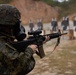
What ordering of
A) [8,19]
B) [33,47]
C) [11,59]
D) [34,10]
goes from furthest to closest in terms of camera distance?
[34,10]
[33,47]
[8,19]
[11,59]

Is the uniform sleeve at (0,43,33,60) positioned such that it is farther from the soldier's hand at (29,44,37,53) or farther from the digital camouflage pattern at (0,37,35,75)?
the soldier's hand at (29,44,37,53)

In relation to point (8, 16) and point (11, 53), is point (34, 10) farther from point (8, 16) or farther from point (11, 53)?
point (11, 53)

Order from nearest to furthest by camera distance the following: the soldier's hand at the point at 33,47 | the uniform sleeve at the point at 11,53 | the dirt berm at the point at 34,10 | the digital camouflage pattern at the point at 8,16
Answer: the uniform sleeve at the point at 11,53, the digital camouflage pattern at the point at 8,16, the soldier's hand at the point at 33,47, the dirt berm at the point at 34,10

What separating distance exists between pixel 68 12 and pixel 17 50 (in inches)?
2153

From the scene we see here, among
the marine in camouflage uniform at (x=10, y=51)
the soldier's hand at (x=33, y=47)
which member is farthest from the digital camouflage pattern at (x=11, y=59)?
the soldier's hand at (x=33, y=47)

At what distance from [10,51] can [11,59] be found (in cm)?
10

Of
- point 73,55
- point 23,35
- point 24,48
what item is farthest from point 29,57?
point 73,55

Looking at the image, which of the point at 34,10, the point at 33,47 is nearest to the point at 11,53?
the point at 33,47

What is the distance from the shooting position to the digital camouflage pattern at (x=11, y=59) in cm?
336

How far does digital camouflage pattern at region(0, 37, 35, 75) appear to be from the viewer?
11.0 feet

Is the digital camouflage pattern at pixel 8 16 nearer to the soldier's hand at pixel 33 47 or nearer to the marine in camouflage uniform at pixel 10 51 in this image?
the marine in camouflage uniform at pixel 10 51

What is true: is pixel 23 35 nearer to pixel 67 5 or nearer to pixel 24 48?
pixel 24 48

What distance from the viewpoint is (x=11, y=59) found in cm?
334

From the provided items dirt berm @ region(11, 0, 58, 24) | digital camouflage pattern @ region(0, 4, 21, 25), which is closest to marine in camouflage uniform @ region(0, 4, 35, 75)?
digital camouflage pattern @ region(0, 4, 21, 25)
